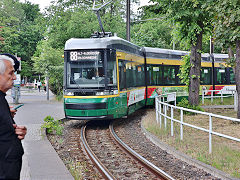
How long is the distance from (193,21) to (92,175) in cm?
1041

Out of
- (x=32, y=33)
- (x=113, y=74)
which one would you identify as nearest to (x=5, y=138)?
(x=113, y=74)

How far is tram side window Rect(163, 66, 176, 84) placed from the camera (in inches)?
820

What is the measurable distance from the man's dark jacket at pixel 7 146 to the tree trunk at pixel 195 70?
14172 mm

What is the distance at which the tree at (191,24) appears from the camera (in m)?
14.9

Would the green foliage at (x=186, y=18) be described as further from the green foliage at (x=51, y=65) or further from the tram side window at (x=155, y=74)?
the green foliage at (x=51, y=65)

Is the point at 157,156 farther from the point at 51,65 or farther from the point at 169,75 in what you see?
the point at 51,65

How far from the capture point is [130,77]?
15086 mm

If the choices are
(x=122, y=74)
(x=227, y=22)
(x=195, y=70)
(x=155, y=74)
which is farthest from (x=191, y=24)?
(x=155, y=74)

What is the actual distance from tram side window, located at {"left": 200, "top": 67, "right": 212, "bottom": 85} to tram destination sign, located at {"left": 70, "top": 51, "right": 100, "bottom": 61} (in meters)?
12.9

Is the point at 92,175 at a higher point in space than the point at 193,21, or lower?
lower

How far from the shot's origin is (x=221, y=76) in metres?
25.5

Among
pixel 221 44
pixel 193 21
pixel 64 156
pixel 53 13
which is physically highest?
pixel 53 13

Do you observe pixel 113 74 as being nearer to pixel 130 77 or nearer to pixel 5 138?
pixel 130 77

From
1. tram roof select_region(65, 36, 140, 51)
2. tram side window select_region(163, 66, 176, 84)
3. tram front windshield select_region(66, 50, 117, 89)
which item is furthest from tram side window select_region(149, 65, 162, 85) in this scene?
tram front windshield select_region(66, 50, 117, 89)
